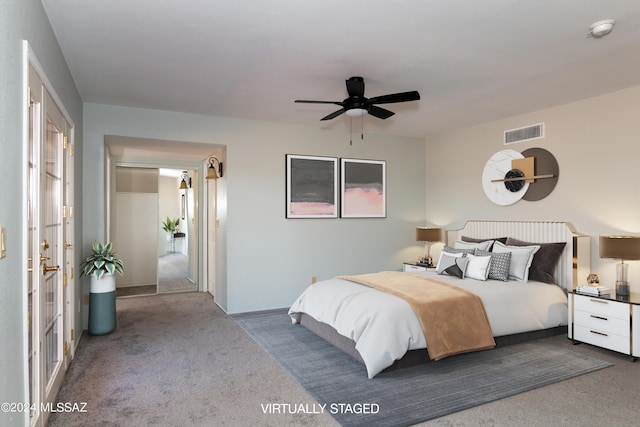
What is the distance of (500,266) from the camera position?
14.6 ft

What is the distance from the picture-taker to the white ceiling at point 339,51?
2594 mm

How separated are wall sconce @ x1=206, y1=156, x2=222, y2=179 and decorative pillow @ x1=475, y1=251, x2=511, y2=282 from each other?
3844mm

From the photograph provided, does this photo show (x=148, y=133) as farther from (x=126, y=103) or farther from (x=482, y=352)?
(x=482, y=352)

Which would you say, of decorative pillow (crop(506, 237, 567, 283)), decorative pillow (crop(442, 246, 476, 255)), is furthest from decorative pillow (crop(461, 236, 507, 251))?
decorative pillow (crop(506, 237, 567, 283))

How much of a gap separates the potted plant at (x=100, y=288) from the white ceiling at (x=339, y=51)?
1815 mm

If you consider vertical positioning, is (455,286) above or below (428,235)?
below

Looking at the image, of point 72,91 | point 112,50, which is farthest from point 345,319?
point 72,91

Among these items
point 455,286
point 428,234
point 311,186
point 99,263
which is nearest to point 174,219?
point 311,186

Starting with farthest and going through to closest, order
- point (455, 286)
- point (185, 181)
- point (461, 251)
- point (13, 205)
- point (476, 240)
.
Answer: point (185, 181) → point (476, 240) → point (461, 251) → point (455, 286) → point (13, 205)

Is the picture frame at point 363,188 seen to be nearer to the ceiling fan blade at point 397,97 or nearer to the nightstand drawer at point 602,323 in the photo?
the ceiling fan blade at point 397,97

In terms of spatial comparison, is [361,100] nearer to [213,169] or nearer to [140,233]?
[213,169]

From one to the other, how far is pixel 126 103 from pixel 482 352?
15.6 feet

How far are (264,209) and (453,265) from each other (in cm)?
260

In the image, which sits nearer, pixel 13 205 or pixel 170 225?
pixel 13 205
